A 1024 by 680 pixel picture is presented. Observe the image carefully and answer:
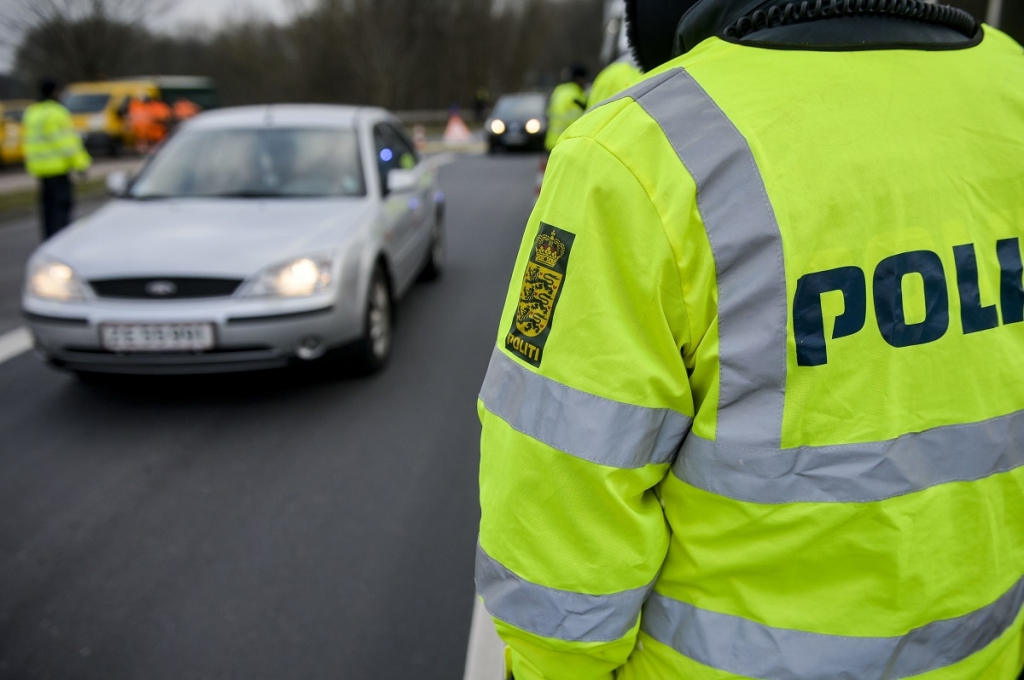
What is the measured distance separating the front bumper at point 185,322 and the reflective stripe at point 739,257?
3.68m

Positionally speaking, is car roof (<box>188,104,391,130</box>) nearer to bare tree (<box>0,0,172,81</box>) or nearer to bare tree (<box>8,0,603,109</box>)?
bare tree (<box>0,0,172,81</box>)

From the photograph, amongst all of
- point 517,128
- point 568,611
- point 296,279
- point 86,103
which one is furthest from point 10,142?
point 568,611

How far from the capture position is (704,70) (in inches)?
42.2

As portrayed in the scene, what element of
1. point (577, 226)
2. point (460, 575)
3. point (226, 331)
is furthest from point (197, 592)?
point (577, 226)

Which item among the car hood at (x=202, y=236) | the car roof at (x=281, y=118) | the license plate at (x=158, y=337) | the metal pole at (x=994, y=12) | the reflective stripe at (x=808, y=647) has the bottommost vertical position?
the license plate at (x=158, y=337)

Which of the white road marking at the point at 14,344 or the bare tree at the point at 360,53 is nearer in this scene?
the white road marking at the point at 14,344

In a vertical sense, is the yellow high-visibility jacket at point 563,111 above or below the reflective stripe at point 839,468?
below

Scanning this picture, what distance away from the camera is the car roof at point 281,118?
6008 millimetres

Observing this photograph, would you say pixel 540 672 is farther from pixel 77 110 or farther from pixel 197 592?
pixel 77 110

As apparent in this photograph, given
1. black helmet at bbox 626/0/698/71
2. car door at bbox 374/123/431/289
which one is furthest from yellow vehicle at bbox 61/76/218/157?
black helmet at bbox 626/0/698/71

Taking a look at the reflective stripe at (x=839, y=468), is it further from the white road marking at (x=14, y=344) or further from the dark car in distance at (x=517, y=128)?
the dark car in distance at (x=517, y=128)

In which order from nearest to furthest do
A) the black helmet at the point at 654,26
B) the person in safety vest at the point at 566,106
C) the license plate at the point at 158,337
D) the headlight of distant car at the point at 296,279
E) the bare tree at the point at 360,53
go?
the black helmet at the point at 654,26 → the license plate at the point at 158,337 → the headlight of distant car at the point at 296,279 → the person in safety vest at the point at 566,106 → the bare tree at the point at 360,53

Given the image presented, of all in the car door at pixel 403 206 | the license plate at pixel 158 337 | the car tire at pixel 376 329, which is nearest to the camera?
the license plate at pixel 158 337

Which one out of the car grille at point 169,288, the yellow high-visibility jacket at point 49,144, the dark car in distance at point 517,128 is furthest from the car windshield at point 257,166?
the dark car in distance at point 517,128
